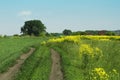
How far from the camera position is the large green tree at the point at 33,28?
439 feet

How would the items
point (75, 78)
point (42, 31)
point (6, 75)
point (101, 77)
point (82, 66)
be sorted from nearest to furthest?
point (101, 77), point (75, 78), point (6, 75), point (82, 66), point (42, 31)

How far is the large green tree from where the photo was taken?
134 m

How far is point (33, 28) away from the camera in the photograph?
13475 centimetres

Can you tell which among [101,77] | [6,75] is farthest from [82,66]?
[101,77]

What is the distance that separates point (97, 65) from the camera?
20141 mm

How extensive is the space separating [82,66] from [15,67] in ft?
13.9

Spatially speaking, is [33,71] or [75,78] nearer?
[75,78]

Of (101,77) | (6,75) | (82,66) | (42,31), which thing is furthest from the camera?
(42,31)

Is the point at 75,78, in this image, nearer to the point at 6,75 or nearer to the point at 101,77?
the point at 6,75

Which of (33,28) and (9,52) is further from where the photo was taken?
(33,28)

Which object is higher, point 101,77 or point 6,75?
point 101,77

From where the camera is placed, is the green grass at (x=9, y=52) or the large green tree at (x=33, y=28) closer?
the green grass at (x=9, y=52)

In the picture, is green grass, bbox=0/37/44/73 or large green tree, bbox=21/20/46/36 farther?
large green tree, bbox=21/20/46/36

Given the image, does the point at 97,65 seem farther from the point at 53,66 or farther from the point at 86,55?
the point at 53,66
